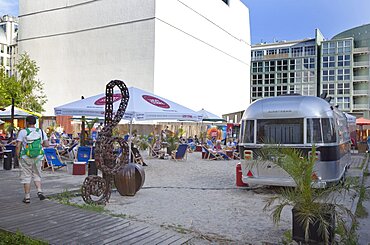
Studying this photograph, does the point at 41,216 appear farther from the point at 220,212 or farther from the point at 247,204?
the point at 247,204

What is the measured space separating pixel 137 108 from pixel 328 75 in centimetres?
6096

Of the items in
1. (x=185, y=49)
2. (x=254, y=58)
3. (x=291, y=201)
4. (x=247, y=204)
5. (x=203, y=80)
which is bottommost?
(x=247, y=204)

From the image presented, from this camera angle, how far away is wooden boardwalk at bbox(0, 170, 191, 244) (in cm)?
512

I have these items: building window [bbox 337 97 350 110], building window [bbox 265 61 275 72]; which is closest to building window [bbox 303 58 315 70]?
building window [bbox 265 61 275 72]

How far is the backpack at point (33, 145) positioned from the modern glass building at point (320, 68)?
186 ft

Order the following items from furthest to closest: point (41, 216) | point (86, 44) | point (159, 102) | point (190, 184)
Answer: point (86, 44), point (159, 102), point (190, 184), point (41, 216)

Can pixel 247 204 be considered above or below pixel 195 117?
below

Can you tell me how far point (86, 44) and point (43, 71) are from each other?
22.9 feet

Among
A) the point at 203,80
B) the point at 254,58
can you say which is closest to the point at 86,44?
the point at 203,80

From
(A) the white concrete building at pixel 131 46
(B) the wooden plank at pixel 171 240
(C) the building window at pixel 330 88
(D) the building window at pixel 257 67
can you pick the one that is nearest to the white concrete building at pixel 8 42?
(A) the white concrete building at pixel 131 46

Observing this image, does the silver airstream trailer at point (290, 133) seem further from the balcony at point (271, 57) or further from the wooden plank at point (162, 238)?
the balcony at point (271, 57)

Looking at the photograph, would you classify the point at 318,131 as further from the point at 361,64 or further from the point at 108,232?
the point at 361,64

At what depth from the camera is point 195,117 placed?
41.5ft

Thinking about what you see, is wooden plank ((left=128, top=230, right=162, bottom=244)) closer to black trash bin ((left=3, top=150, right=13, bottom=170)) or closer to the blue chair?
the blue chair
